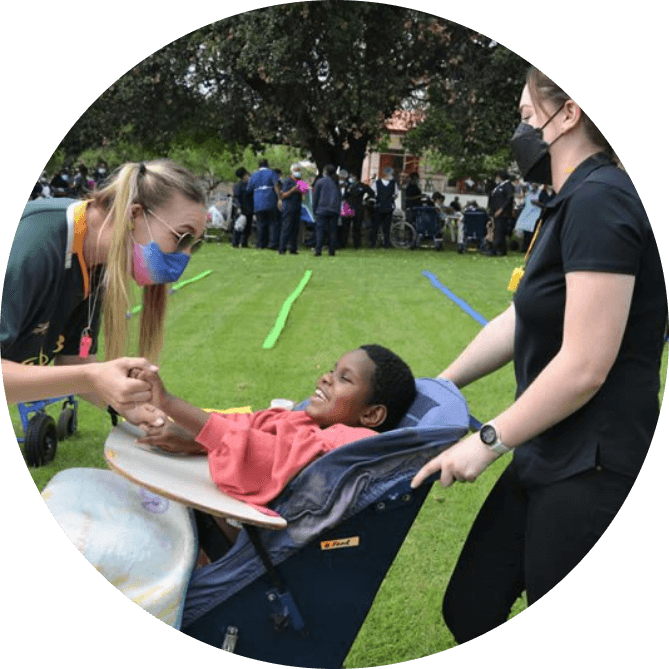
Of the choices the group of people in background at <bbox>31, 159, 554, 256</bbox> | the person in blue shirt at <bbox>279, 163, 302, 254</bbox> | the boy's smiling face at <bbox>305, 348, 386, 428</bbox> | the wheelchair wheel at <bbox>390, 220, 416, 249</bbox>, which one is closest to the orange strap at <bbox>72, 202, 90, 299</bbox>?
the boy's smiling face at <bbox>305, 348, 386, 428</bbox>

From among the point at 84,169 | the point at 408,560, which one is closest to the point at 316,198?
the point at 84,169

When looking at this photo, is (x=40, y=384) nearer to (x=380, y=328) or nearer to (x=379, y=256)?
(x=380, y=328)

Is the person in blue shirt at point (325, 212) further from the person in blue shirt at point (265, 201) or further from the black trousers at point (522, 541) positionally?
the black trousers at point (522, 541)

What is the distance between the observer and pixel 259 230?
6.43 metres

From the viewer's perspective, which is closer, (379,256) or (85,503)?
(85,503)

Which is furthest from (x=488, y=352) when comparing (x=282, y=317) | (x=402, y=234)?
(x=402, y=234)

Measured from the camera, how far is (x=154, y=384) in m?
1.57

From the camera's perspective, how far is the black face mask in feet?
4.53

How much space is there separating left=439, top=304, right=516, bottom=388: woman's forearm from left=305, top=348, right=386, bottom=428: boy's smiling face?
20 centimetres

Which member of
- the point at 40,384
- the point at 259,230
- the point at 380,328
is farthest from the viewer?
the point at 259,230

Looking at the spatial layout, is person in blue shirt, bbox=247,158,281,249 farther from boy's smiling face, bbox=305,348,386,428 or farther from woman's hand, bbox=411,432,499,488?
woman's hand, bbox=411,432,499,488

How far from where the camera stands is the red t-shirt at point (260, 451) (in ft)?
4.94

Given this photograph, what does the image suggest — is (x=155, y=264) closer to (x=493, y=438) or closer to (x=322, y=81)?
(x=493, y=438)

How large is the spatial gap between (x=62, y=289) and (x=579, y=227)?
3.74ft
